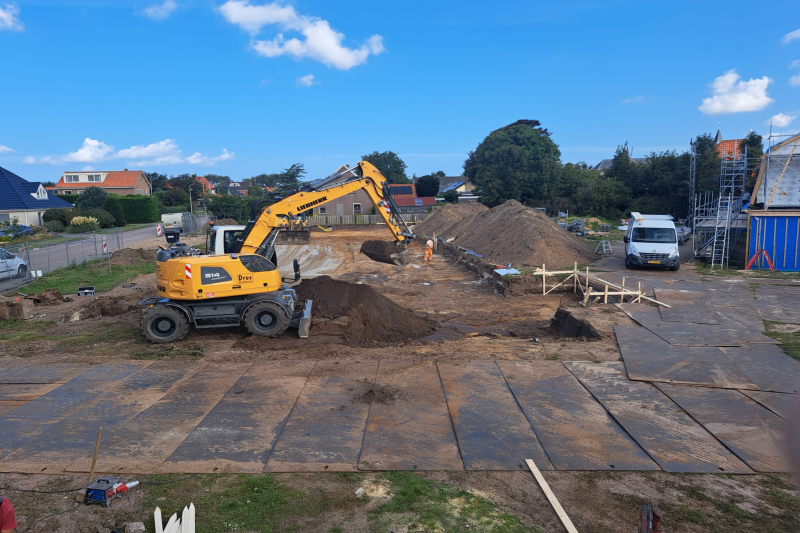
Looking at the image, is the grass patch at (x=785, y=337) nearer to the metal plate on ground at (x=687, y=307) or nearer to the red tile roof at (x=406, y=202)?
the metal plate on ground at (x=687, y=307)

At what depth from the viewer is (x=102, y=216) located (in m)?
48.4

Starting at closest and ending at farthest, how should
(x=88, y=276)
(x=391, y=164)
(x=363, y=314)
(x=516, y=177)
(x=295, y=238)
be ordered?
(x=363, y=314) < (x=88, y=276) < (x=295, y=238) < (x=516, y=177) < (x=391, y=164)

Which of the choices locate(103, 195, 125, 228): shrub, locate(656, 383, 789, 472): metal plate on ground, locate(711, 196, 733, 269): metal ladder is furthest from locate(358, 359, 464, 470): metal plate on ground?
locate(103, 195, 125, 228): shrub

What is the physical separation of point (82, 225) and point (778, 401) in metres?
49.6

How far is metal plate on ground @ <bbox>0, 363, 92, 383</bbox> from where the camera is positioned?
1005 cm

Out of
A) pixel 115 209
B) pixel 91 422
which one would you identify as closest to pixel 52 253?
pixel 115 209

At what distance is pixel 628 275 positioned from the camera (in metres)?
20.2

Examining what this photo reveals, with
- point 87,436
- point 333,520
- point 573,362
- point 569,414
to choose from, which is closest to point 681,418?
point 569,414

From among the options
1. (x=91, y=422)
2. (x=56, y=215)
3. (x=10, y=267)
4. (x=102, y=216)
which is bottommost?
(x=91, y=422)

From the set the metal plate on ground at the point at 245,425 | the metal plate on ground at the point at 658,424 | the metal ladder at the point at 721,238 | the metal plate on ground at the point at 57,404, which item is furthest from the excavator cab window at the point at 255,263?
the metal ladder at the point at 721,238

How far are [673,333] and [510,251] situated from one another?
1344 centimetres

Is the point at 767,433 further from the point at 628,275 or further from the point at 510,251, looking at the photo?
the point at 510,251

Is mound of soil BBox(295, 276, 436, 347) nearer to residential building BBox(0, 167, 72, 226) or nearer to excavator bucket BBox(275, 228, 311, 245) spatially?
excavator bucket BBox(275, 228, 311, 245)

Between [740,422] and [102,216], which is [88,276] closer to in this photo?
[740,422]
